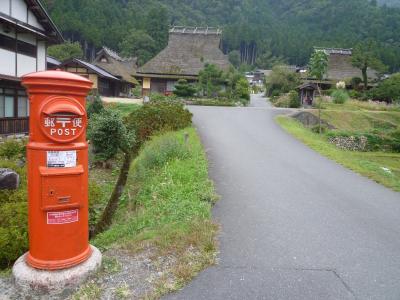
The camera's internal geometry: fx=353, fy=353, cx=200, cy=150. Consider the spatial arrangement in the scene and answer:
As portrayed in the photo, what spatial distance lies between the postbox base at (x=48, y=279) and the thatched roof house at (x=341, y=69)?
40.6m

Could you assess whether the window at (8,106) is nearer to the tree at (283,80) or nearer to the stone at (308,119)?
the stone at (308,119)

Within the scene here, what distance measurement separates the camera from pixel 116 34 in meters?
61.9

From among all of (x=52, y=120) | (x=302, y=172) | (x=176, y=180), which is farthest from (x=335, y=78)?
(x=52, y=120)

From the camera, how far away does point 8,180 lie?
6789 mm

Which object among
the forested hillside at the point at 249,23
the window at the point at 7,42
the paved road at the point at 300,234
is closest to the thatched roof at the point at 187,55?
the window at the point at 7,42

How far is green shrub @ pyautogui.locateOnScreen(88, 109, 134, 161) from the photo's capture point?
406 inches

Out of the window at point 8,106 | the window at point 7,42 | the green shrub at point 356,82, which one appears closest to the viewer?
the window at point 7,42

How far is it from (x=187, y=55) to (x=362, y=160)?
29.0 meters

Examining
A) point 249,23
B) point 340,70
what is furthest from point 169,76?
point 249,23

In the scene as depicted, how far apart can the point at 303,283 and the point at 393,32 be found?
81.0m

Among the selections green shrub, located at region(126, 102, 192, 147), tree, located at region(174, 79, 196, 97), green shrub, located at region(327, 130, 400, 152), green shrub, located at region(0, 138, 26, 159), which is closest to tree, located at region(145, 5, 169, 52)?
tree, located at region(174, 79, 196, 97)

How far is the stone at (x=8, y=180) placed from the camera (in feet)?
22.0

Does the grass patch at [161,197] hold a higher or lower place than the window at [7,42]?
lower

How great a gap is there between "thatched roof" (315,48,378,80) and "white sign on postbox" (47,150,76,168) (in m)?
40.8
